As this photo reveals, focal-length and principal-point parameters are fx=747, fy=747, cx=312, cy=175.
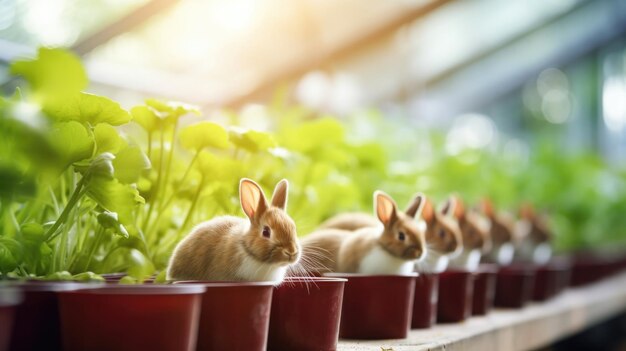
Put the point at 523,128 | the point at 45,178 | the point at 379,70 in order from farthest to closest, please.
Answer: the point at 523,128 → the point at 379,70 → the point at 45,178

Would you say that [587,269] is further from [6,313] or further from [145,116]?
[6,313]

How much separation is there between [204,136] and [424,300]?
2.02 ft

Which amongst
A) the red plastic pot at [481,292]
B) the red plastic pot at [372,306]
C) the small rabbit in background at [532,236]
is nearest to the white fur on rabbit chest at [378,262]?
the red plastic pot at [372,306]

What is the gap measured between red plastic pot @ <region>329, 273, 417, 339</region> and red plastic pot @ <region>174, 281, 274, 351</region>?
1.26ft

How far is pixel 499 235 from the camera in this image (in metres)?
2.33

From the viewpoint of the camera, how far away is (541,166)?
375 cm

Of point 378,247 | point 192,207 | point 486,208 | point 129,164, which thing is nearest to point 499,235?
point 486,208

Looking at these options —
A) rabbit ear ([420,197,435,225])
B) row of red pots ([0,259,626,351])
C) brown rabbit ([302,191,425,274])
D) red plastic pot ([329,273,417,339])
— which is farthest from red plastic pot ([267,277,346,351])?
rabbit ear ([420,197,435,225])

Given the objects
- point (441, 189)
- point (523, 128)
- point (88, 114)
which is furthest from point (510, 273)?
point (523, 128)

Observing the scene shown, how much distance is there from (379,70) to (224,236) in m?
3.14

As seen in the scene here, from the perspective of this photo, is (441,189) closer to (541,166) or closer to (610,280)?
(541,166)

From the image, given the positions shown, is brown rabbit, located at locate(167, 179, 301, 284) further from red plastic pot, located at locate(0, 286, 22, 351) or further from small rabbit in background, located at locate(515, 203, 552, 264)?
small rabbit in background, located at locate(515, 203, 552, 264)

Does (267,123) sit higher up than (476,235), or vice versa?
(267,123)

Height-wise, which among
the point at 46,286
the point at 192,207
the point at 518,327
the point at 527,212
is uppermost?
the point at 527,212
